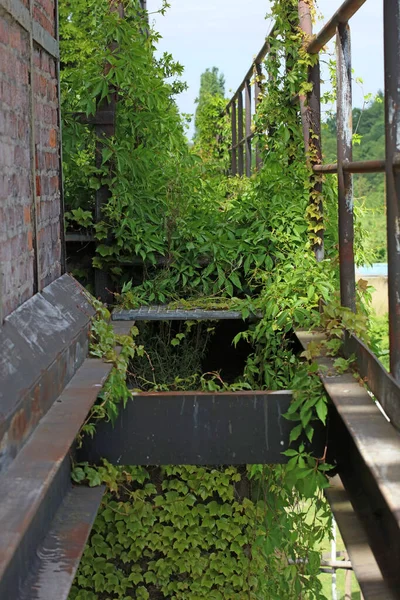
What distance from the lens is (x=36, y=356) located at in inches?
115

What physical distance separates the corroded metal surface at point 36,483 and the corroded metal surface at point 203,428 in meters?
0.34

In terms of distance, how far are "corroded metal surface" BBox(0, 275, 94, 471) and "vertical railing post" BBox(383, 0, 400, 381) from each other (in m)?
1.20

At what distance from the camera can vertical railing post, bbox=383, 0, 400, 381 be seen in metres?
2.82

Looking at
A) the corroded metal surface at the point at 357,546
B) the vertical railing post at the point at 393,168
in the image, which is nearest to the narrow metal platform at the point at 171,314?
the corroded metal surface at the point at 357,546

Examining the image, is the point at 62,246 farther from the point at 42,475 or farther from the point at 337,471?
the point at 42,475

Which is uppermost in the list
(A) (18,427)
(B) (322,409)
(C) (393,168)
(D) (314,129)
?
(D) (314,129)

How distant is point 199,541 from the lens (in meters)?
5.68

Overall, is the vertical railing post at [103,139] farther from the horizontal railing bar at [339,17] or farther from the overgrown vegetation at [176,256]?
the horizontal railing bar at [339,17]

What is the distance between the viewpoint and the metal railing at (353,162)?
2.85 metres

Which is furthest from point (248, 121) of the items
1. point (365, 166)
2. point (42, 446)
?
point (42, 446)

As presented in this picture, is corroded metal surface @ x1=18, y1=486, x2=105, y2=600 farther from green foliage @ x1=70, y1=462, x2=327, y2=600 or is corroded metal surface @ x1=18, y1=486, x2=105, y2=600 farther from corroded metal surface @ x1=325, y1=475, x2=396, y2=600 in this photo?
green foliage @ x1=70, y1=462, x2=327, y2=600

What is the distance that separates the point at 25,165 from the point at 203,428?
1.34 m

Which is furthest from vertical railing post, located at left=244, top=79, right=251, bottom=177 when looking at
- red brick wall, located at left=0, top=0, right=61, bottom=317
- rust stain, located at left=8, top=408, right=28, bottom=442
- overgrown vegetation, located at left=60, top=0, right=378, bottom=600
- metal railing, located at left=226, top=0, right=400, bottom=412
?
rust stain, located at left=8, top=408, right=28, bottom=442

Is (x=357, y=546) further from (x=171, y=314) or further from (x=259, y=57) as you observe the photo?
(x=259, y=57)
